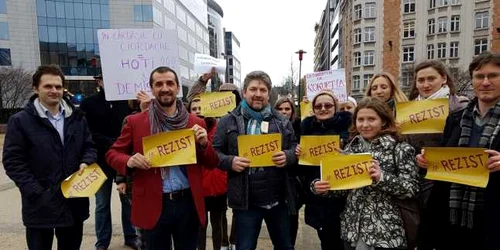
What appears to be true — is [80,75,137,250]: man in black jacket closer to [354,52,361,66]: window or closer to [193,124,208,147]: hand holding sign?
[193,124,208,147]: hand holding sign

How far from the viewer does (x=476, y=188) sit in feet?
8.16

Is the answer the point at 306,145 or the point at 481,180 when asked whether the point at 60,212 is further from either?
the point at 481,180

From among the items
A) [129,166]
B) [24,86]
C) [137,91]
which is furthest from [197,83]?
[24,86]

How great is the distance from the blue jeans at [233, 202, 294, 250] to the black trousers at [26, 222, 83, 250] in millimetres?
1509

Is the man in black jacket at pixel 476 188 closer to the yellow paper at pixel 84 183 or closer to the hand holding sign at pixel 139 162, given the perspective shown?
the hand holding sign at pixel 139 162

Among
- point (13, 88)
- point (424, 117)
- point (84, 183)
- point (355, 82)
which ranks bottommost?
point (84, 183)

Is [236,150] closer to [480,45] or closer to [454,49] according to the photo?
[454,49]

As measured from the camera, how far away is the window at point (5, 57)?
43062 mm

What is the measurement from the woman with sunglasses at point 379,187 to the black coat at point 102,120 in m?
2.92

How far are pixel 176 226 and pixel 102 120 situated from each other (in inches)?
86.1

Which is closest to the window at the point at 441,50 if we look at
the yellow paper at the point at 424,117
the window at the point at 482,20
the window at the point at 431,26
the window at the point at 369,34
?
the window at the point at 431,26

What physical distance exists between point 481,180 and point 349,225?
102cm

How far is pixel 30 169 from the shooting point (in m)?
3.01

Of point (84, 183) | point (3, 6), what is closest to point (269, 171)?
point (84, 183)
